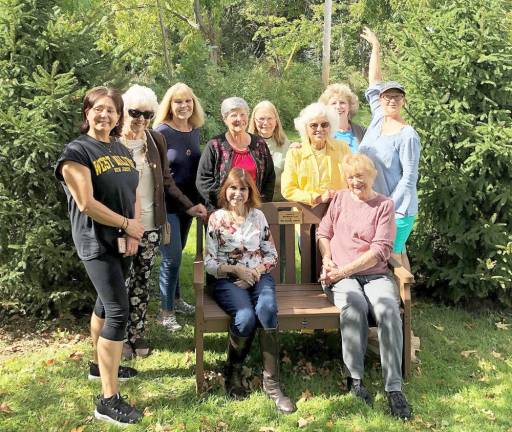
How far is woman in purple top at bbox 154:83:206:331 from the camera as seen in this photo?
5.25 meters

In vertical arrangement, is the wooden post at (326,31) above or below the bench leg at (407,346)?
above

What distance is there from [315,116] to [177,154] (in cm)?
126

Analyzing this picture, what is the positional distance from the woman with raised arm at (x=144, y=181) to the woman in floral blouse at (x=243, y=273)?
0.46 meters

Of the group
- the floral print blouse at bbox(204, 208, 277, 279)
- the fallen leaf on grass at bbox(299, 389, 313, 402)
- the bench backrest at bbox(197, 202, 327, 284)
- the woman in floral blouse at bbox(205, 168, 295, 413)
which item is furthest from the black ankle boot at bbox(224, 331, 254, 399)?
the bench backrest at bbox(197, 202, 327, 284)

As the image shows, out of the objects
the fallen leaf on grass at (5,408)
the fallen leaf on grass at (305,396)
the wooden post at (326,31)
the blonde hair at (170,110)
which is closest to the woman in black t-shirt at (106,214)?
the fallen leaf on grass at (5,408)

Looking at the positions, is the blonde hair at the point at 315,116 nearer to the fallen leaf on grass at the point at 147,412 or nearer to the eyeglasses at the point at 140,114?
the eyeglasses at the point at 140,114

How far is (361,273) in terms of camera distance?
4.73 meters

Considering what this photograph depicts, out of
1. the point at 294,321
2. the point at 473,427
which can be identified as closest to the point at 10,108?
the point at 294,321

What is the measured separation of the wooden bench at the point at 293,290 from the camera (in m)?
4.42

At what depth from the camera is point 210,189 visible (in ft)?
16.4

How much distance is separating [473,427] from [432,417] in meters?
0.27

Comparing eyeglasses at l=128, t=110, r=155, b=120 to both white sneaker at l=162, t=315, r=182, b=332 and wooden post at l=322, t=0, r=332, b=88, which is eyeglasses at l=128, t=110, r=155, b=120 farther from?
wooden post at l=322, t=0, r=332, b=88

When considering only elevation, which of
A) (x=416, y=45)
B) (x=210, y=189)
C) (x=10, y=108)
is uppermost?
(x=416, y=45)

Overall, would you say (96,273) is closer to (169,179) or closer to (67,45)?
(169,179)
